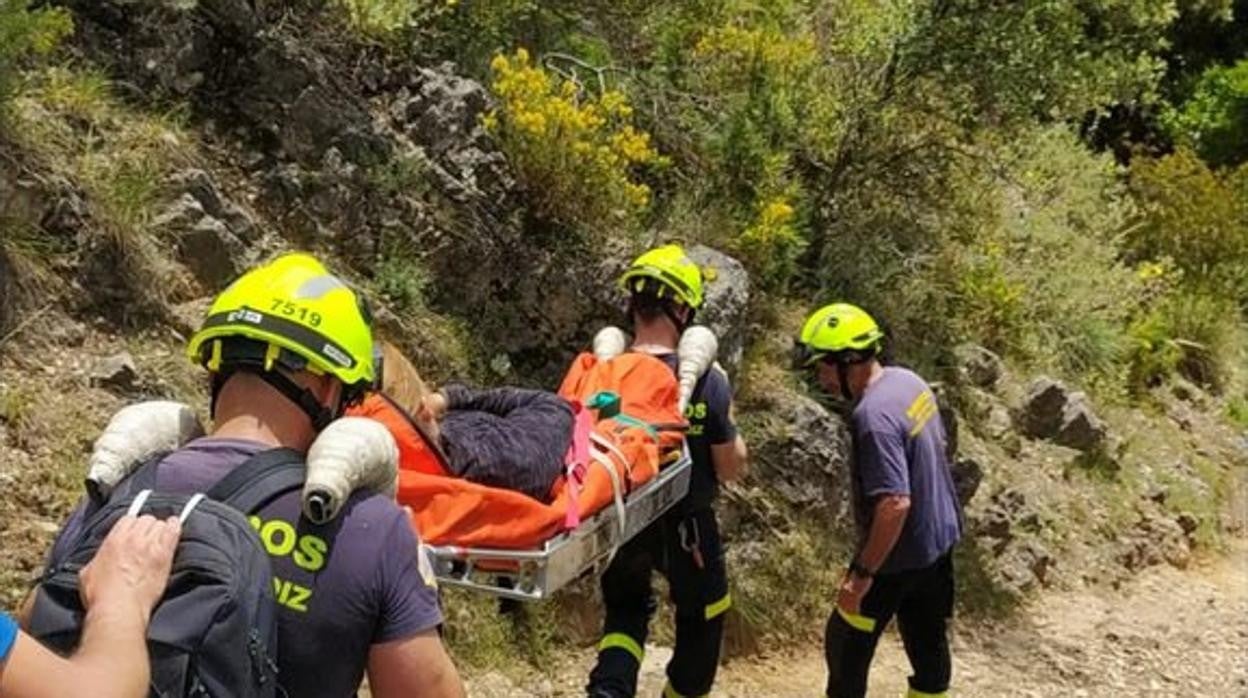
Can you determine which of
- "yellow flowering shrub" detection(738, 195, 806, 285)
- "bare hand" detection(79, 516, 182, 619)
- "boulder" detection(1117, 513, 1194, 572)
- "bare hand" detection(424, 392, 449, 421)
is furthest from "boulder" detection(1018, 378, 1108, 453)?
"bare hand" detection(79, 516, 182, 619)

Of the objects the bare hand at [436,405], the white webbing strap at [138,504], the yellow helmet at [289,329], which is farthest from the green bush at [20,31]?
the white webbing strap at [138,504]

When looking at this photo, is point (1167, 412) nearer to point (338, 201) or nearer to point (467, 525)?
point (338, 201)

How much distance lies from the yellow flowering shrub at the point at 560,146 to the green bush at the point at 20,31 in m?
2.01

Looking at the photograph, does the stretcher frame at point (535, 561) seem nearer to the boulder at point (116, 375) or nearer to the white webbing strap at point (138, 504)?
the white webbing strap at point (138, 504)

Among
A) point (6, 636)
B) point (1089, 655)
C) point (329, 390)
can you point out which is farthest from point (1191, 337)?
point (6, 636)

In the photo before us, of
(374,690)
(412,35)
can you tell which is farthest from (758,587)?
(374,690)

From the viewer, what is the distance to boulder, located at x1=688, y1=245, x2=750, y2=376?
21.3 ft

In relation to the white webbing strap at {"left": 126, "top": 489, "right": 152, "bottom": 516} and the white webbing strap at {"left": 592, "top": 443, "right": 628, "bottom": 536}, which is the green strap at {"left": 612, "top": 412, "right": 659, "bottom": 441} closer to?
the white webbing strap at {"left": 592, "top": 443, "right": 628, "bottom": 536}

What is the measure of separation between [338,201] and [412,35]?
108 centimetres

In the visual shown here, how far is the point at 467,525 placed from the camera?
298cm

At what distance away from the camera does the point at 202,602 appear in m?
Result: 1.75

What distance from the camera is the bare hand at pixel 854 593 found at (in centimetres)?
465

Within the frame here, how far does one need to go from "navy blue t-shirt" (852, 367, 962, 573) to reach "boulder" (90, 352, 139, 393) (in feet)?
8.56

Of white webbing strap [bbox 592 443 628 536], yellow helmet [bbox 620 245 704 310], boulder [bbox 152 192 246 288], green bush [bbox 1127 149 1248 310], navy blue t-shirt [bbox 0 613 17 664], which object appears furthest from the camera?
green bush [bbox 1127 149 1248 310]
